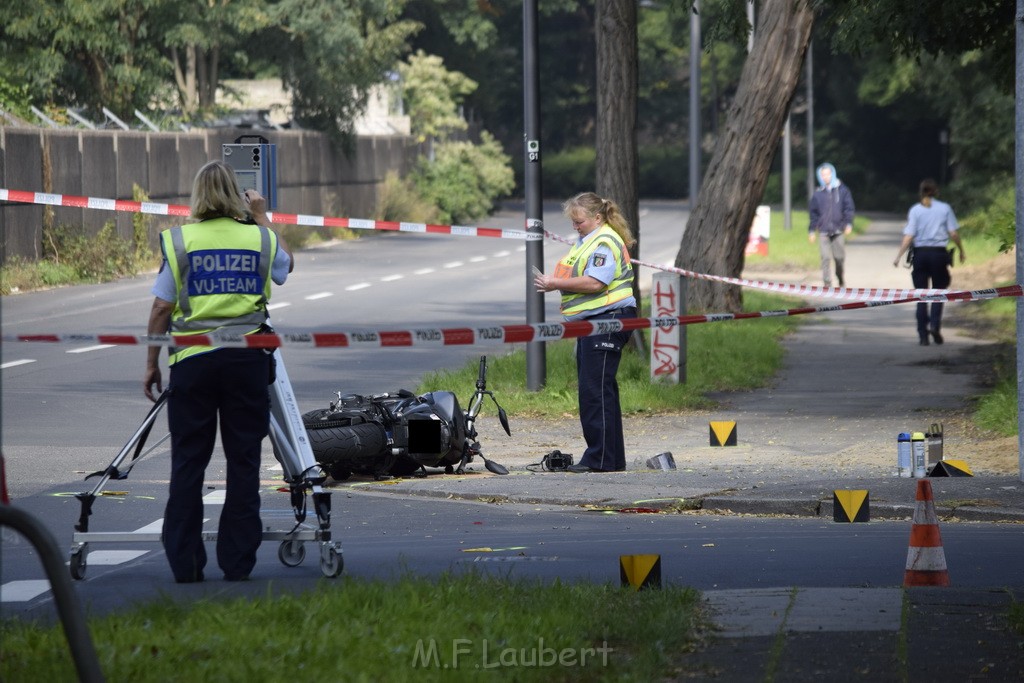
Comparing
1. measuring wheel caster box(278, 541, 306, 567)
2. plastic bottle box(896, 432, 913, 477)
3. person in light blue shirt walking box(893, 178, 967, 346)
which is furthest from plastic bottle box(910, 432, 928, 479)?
person in light blue shirt walking box(893, 178, 967, 346)

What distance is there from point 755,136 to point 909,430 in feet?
25.6

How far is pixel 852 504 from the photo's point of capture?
8.95 metres

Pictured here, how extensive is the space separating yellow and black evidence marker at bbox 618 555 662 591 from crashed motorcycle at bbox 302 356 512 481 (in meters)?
3.41

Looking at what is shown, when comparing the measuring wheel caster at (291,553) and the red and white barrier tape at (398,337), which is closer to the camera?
the red and white barrier tape at (398,337)

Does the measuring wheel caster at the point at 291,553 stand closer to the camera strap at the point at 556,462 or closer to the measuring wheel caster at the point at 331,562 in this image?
the measuring wheel caster at the point at 331,562

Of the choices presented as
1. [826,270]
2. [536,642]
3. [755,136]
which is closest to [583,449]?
[536,642]

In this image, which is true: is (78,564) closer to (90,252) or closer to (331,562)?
(331,562)

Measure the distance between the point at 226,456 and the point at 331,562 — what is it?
0.60 metres

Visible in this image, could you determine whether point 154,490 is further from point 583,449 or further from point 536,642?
point 536,642

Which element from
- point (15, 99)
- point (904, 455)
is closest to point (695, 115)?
point (904, 455)

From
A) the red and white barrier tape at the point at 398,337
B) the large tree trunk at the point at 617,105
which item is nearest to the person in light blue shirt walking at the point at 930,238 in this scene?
the large tree trunk at the point at 617,105

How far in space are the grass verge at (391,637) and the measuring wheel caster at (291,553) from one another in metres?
0.86

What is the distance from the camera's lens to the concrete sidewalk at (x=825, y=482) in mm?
5734

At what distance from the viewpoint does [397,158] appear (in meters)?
50.9
